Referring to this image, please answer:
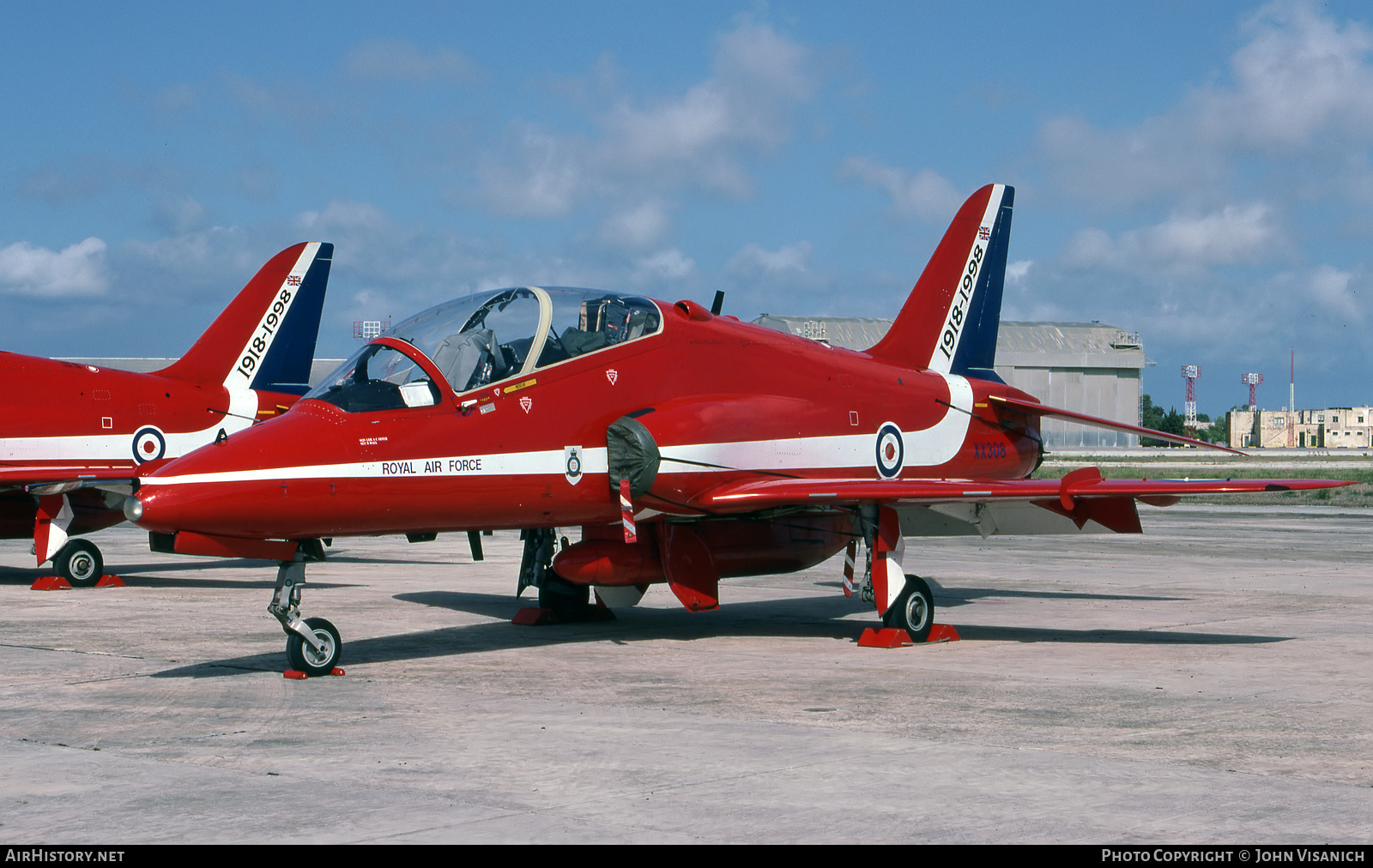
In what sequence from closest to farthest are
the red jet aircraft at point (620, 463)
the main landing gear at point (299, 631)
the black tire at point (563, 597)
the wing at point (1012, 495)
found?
the red jet aircraft at point (620, 463) → the main landing gear at point (299, 631) → the wing at point (1012, 495) → the black tire at point (563, 597)

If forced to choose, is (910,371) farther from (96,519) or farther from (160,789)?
(96,519)

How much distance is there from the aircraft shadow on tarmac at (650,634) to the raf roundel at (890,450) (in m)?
1.60

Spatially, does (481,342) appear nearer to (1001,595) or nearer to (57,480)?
(1001,595)

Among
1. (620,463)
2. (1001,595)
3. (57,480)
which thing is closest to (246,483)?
(620,463)

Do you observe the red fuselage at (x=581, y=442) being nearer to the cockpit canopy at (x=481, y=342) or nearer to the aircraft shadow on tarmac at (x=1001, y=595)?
the cockpit canopy at (x=481, y=342)

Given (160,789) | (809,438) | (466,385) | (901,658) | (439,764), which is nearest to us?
(160,789)

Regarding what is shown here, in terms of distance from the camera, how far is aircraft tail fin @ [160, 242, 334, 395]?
2147 centimetres

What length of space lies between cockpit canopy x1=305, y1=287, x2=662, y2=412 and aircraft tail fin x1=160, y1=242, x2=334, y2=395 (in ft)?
37.8

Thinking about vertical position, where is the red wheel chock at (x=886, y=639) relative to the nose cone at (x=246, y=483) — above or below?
below

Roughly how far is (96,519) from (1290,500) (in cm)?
3896

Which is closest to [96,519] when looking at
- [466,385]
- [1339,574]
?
[466,385]

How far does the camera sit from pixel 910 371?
14.7 meters

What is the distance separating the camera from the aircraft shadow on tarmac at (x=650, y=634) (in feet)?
36.8

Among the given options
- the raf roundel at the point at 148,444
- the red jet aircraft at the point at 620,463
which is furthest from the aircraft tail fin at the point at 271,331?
the red jet aircraft at the point at 620,463
